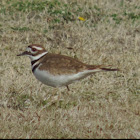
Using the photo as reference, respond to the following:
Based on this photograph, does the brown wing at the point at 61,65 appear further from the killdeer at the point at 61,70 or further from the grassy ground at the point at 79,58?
the grassy ground at the point at 79,58

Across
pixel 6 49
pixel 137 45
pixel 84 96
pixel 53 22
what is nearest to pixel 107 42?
pixel 137 45

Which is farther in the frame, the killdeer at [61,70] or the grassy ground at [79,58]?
the killdeer at [61,70]

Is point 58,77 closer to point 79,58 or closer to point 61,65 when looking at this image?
point 61,65

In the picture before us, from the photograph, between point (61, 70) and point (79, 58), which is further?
point (79, 58)

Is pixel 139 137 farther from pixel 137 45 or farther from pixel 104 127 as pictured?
pixel 137 45

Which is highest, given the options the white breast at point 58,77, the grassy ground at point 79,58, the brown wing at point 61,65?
the brown wing at point 61,65

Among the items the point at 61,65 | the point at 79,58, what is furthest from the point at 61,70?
the point at 79,58

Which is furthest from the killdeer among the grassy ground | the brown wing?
the grassy ground

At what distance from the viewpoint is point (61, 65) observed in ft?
17.9

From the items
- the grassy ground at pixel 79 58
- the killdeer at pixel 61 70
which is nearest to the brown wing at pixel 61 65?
the killdeer at pixel 61 70

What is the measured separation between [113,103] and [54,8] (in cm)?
456

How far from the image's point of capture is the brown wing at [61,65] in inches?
213

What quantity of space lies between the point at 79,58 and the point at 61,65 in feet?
7.32

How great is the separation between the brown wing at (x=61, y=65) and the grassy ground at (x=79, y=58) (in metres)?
0.48
